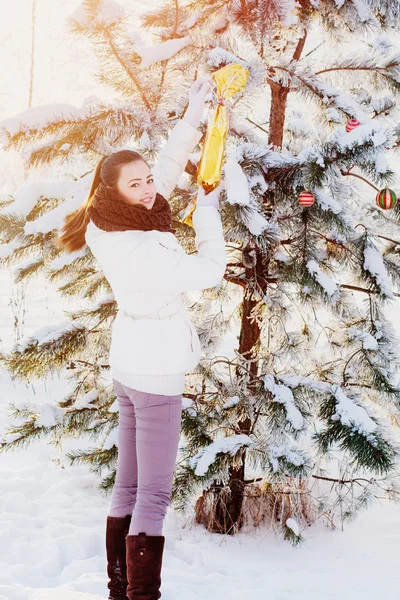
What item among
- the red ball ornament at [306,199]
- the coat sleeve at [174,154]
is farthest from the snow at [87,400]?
the red ball ornament at [306,199]

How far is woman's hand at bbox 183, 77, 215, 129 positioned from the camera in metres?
2.30

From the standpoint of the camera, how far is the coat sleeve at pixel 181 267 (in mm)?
1881

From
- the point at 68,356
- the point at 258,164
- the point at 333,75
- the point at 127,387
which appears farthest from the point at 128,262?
the point at 333,75

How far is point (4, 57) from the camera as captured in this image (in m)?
12.7

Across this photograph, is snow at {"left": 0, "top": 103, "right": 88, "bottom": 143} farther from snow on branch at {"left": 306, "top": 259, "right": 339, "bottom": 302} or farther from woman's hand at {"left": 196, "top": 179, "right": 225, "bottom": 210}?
snow on branch at {"left": 306, "top": 259, "right": 339, "bottom": 302}

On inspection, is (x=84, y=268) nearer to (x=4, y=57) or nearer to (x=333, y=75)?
(x=333, y=75)

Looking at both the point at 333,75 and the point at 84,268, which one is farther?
the point at 333,75

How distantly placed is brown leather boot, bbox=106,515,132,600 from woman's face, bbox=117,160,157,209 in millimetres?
1202

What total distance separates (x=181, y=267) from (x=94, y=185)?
58 centimetres

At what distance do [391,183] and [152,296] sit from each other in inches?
43.3

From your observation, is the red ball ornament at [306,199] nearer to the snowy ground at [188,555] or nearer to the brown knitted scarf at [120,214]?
the brown knitted scarf at [120,214]

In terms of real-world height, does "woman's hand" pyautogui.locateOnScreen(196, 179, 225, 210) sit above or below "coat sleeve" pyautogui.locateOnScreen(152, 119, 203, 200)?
below

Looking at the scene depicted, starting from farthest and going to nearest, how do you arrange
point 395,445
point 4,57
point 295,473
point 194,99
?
point 4,57
point 295,473
point 395,445
point 194,99

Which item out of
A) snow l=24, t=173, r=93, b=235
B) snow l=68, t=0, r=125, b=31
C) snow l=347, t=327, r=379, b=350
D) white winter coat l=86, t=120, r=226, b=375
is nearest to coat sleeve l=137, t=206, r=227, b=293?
white winter coat l=86, t=120, r=226, b=375
